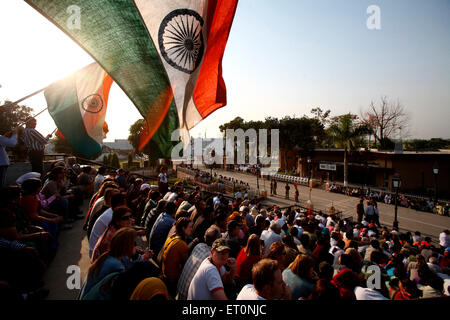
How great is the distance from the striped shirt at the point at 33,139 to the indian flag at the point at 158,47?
438 centimetres

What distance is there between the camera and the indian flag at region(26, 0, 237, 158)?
3734 mm

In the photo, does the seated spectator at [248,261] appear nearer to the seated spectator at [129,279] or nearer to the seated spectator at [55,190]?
the seated spectator at [129,279]

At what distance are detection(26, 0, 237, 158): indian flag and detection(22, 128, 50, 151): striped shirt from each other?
4384 millimetres

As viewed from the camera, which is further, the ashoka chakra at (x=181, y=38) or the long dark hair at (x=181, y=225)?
the ashoka chakra at (x=181, y=38)

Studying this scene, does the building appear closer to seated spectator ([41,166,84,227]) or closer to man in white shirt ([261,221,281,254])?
man in white shirt ([261,221,281,254])

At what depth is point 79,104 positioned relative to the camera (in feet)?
20.5

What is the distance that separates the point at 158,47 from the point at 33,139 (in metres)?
5.40

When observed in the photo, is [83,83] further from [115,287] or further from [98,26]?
[115,287]

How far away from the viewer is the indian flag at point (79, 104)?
20.2ft

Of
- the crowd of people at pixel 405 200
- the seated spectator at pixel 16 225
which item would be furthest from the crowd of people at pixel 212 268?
the crowd of people at pixel 405 200

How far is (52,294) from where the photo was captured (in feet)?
10.1

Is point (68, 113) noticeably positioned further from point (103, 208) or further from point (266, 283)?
point (266, 283)

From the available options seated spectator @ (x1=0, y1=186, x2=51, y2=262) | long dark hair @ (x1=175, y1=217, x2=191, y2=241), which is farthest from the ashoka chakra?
seated spectator @ (x1=0, y1=186, x2=51, y2=262)
